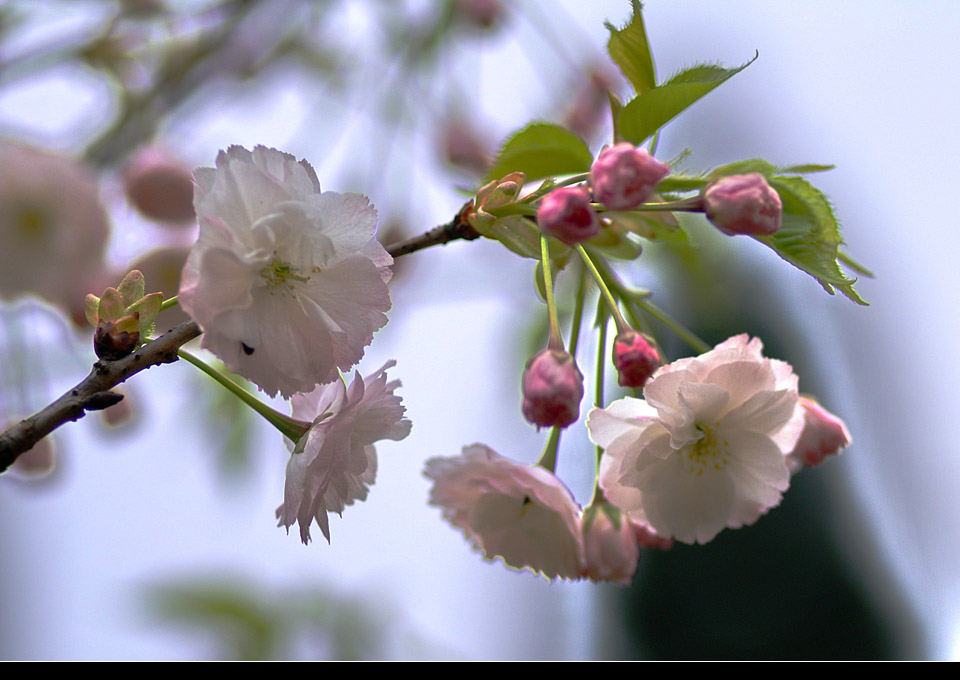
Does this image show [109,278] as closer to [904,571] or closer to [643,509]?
[643,509]

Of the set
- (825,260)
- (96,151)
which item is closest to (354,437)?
(825,260)

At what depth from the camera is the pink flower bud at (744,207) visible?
0.42 m

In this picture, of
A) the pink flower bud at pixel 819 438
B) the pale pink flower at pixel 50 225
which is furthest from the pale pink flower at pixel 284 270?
the pale pink flower at pixel 50 225

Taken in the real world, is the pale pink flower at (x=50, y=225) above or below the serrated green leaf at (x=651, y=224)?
above

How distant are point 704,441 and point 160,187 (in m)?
0.95

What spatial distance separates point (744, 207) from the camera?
0.42 metres

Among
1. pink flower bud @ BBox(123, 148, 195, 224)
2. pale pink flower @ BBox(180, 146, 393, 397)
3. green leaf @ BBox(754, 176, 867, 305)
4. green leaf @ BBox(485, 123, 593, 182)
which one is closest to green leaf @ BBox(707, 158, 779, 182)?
green leaf @ BBox(754, 176, 867, 305)

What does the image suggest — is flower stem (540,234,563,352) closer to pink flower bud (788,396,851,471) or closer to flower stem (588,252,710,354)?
flower stem (588,252,710,354)

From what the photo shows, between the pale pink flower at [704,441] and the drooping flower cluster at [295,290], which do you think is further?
the pale pink flower at [704,441]

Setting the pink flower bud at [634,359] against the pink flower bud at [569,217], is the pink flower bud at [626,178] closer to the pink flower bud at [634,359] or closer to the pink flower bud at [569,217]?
the pink flower bud at [569,217]

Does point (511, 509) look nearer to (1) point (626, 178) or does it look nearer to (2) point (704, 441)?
(2) point (704, 441)
